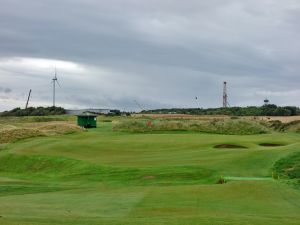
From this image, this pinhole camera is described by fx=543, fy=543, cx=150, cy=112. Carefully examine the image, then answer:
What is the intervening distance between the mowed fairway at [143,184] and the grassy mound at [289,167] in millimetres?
711

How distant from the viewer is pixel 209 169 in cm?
3719

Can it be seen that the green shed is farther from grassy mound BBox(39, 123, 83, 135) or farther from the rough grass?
the rough grass

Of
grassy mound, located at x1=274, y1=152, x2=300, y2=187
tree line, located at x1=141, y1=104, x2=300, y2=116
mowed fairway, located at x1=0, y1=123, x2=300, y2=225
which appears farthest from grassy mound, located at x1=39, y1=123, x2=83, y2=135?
tree line, located at x1=141, y1=104, x2=300, y2=116

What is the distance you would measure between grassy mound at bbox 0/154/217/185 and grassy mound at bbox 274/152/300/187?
4531mm

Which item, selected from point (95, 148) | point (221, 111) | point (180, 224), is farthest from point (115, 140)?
point (221, 111)

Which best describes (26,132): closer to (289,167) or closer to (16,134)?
(16,134)

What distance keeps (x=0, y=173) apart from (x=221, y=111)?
108 meters

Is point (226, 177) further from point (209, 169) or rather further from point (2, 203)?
point (2, 203)

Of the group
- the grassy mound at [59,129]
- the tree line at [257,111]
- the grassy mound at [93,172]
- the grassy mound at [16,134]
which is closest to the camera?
the grassy mound at [93,172]

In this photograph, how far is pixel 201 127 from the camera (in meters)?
77.9

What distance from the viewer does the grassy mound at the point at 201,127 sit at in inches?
3024

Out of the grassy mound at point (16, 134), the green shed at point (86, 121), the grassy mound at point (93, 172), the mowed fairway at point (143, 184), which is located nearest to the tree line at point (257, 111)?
the green shed at point (86, 121)

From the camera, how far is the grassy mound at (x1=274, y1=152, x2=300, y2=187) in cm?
3512

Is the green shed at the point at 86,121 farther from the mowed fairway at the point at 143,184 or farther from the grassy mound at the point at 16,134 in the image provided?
the mowed fairway at the point at 143,184
